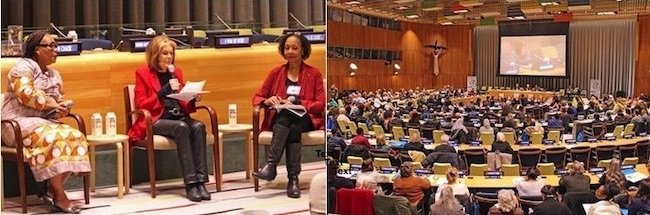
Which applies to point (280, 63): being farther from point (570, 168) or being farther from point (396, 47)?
point (570, 168)

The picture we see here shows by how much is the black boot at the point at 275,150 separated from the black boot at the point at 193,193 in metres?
0.38

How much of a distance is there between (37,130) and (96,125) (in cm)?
59

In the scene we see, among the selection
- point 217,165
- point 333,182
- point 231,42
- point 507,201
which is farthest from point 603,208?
point 231,42

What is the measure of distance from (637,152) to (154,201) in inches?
111

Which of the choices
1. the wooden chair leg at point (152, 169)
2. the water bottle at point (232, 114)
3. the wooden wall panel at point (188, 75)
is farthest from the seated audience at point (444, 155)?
the water bottle at point (232, 114)

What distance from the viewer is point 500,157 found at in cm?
325

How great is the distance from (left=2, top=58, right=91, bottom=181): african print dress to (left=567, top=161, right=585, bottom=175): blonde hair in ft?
8.62

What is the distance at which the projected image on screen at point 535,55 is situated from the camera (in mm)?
3178

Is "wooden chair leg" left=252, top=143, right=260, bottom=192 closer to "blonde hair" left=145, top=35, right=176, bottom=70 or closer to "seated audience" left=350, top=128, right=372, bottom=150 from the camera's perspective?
"blonde hair" left=145, top=35, right=176, bottom=70

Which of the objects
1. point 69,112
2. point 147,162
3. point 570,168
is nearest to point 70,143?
point 69,112

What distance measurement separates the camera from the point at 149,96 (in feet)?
16.6

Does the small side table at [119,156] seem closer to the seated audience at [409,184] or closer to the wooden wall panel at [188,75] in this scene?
the wooden wall panel at [188,75]

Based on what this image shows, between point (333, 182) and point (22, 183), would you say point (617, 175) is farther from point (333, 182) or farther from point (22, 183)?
point (22, 183)

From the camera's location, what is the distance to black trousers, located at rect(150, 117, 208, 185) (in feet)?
16.1
